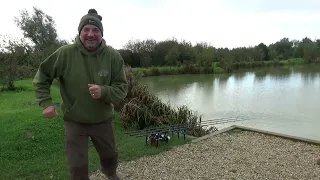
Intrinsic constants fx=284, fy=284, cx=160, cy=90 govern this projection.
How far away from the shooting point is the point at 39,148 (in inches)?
184

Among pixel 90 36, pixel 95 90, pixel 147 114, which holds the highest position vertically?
pixel 90 36

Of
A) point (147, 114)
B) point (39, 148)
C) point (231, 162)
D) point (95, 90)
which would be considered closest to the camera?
point (95, 90)

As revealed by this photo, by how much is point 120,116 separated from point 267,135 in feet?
10.9

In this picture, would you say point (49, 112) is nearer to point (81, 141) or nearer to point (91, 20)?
point (81, 141)

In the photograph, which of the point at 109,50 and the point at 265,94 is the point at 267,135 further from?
the point at 265,94

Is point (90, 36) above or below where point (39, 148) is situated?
above

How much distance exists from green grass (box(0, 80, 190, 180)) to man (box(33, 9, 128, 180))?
1381 mm

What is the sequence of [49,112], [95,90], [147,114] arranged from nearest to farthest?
[95,90]
[49,112]
[147,114]

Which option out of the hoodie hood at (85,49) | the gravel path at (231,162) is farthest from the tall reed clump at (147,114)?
the hoodie hood at (85,49)

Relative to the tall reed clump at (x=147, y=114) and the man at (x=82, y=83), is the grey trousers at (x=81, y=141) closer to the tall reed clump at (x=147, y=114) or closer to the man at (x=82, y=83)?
the man at (x=82, y=83)

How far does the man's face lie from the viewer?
2466 mm

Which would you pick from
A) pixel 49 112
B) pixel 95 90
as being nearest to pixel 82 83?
pixel 95 90

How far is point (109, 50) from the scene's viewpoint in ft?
8.68

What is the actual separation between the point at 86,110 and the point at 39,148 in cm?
266
